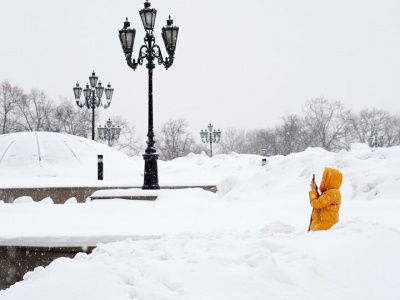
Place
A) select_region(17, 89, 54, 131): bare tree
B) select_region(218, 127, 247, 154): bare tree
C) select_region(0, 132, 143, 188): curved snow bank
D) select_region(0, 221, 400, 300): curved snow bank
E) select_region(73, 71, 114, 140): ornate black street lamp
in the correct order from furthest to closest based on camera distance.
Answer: select_region(218, 127, 247, 154): bare tree
select_region(17, 89, 54, 131): bare tree
select_region(73, 71, 114, 140): ornate black street lamp
select_region(0, 132, 143, 188): curved snow bank
select_region(0, 221, 400, 300): curved snow bank

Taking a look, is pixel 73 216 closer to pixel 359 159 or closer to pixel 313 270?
pixel 313 270

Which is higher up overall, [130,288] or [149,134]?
[149,134]

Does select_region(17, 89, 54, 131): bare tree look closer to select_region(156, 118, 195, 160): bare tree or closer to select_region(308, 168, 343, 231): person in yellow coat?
select_region(156, 118, 195, 160): bare tree

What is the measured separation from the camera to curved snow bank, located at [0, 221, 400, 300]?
2.98 m

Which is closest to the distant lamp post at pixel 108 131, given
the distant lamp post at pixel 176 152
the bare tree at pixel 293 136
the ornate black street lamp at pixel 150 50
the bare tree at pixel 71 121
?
the bare tree at pixel 71 121

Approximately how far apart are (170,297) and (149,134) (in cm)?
935

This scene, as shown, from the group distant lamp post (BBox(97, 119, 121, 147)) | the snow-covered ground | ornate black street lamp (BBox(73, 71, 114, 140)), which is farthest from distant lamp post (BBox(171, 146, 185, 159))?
the snow-covered ground

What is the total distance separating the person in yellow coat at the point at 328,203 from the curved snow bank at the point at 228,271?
1.23 metres

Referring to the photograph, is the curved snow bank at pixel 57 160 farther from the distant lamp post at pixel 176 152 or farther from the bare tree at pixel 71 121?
the distant lamp post at pixel 176 152

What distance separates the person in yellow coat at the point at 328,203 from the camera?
5.62m

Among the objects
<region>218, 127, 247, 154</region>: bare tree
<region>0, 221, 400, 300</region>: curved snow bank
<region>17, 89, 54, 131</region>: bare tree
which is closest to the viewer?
<region>0, 221, 400, 300</region>: curved snow bank

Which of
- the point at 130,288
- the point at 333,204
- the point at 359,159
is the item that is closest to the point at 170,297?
the point at 130,288

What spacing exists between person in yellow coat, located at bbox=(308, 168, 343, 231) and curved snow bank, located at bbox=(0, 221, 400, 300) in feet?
4.02

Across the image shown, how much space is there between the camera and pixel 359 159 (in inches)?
498
